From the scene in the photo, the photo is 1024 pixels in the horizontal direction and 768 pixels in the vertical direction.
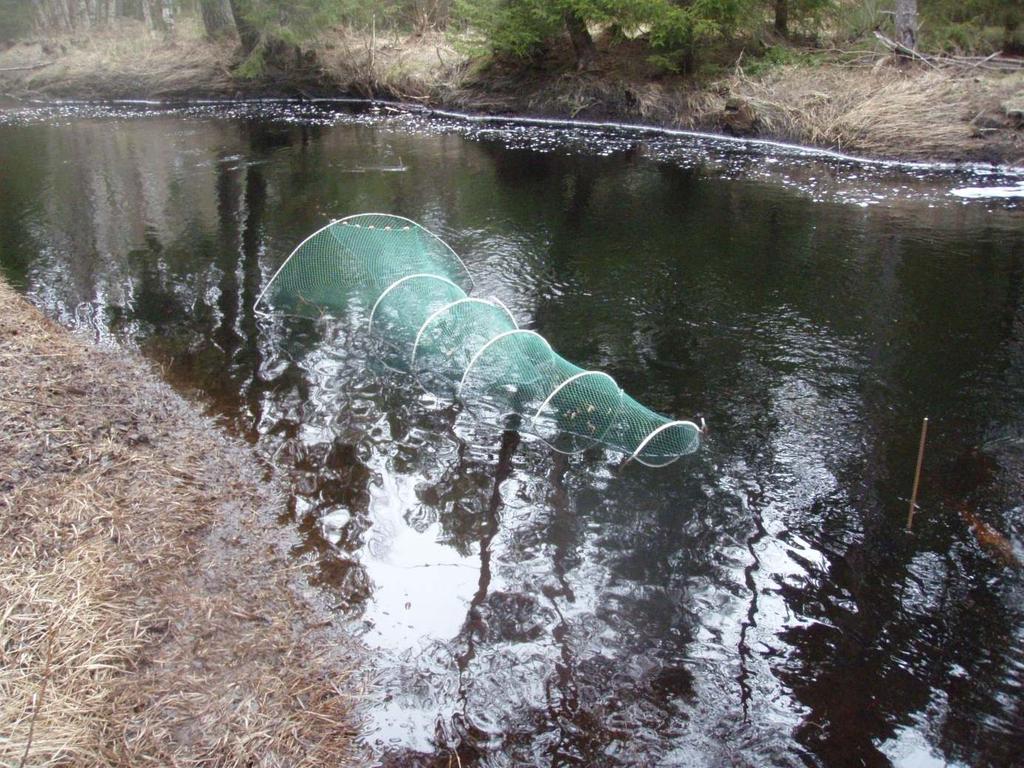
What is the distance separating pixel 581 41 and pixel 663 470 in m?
20.4

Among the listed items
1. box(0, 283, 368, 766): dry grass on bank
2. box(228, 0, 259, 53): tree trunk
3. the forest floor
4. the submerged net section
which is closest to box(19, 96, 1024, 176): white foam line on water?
the forest floor

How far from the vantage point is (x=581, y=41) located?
24.5m

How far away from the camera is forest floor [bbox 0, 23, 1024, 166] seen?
712 inches

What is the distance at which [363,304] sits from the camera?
10156 millimetres

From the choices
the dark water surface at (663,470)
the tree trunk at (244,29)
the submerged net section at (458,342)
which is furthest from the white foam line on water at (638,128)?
the submerged net section at (458,342)

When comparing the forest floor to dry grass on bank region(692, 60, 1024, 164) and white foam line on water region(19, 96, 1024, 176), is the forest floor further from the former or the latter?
white foam line on water region(19, 96, 1024, 176)

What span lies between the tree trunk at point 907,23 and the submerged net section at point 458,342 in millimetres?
15060

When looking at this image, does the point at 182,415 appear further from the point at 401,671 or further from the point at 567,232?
the point at 567,232

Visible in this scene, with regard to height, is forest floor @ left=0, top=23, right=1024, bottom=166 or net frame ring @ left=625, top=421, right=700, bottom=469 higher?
forest floor @ left=0, top=23, right=1024, bottom=166

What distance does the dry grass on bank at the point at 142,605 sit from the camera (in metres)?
4.09

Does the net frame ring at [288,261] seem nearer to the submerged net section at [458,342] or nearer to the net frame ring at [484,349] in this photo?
the submerged net section at [458,342]

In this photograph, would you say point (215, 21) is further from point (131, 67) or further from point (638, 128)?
point (638, 128)

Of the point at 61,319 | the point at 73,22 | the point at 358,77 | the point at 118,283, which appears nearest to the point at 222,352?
the point at 61,319

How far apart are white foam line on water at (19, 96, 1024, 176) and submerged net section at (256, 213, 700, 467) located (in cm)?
1153
